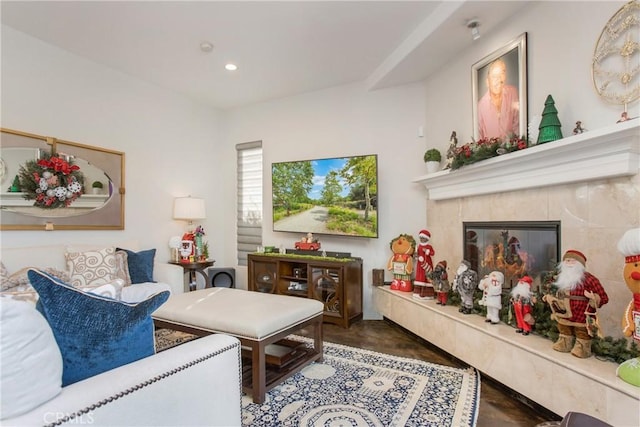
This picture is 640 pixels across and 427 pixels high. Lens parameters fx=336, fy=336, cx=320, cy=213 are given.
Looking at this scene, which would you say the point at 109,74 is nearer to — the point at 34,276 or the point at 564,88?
the point at 34,276

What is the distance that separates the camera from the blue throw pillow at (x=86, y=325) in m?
0.94

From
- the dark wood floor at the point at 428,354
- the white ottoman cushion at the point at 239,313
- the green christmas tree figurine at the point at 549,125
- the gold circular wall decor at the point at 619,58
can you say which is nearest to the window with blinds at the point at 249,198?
the dark wood floor at the point at 428,354

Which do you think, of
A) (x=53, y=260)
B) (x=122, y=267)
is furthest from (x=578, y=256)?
(x=53, y=260)

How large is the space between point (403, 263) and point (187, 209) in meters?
2.62

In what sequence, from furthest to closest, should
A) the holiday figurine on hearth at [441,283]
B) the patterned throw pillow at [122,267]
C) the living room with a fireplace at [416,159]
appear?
the patterned throw pillow at [122,267], the holiday figurine on hearth at [441,283], the living room with a fireplace at [416,159]

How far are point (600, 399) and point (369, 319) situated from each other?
7.82ft

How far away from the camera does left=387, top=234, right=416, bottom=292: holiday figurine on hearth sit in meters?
3.37

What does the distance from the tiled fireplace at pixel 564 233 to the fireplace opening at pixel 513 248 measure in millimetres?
33

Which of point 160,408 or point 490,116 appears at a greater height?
point 490,116

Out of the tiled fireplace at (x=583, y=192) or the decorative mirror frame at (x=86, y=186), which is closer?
the tiled fireplace at (x=583, y=192)

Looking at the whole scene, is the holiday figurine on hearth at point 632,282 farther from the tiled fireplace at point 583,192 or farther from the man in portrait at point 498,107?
the man in portrait at point 498,107

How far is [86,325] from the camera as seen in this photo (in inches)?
38.1

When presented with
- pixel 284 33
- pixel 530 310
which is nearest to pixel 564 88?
pixel 530 310

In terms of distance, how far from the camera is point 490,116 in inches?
108
